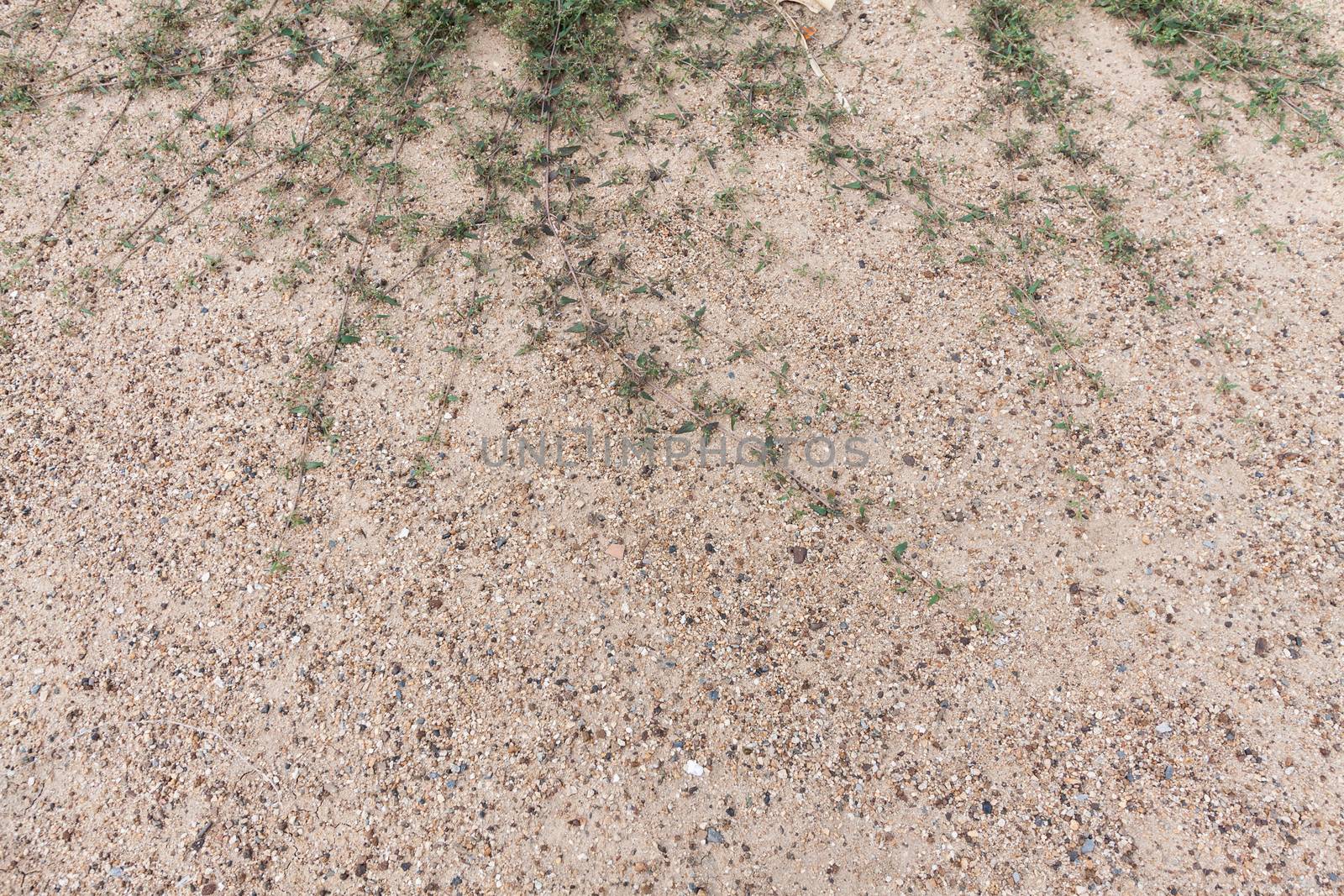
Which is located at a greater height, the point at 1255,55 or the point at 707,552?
the point at 1255,55

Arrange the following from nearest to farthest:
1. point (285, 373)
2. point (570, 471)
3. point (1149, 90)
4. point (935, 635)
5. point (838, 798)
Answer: point (838, 798) → point (935, 635) → point (570, 471) → point (285, 373) → point (1149, 90)

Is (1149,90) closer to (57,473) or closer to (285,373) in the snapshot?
(285,373)

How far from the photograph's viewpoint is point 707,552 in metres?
3.01

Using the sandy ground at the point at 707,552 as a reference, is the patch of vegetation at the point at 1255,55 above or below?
above

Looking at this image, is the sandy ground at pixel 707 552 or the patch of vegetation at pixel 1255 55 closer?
the sandy ground at pixel 707 552

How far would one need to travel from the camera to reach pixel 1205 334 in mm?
3295

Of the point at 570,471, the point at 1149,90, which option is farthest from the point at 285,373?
the point at 1149,90

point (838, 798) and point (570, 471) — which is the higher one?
point (570, 471)

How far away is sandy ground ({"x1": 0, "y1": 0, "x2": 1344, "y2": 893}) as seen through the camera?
104 inches

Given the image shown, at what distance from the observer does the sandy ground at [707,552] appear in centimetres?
265

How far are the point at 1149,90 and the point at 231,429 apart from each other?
4.56 metres

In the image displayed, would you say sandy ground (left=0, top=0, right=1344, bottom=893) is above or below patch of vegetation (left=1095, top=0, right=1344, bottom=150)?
below

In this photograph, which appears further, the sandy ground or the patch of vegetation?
the patch of vegetation

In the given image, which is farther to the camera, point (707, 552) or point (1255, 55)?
point (1255, 55)
